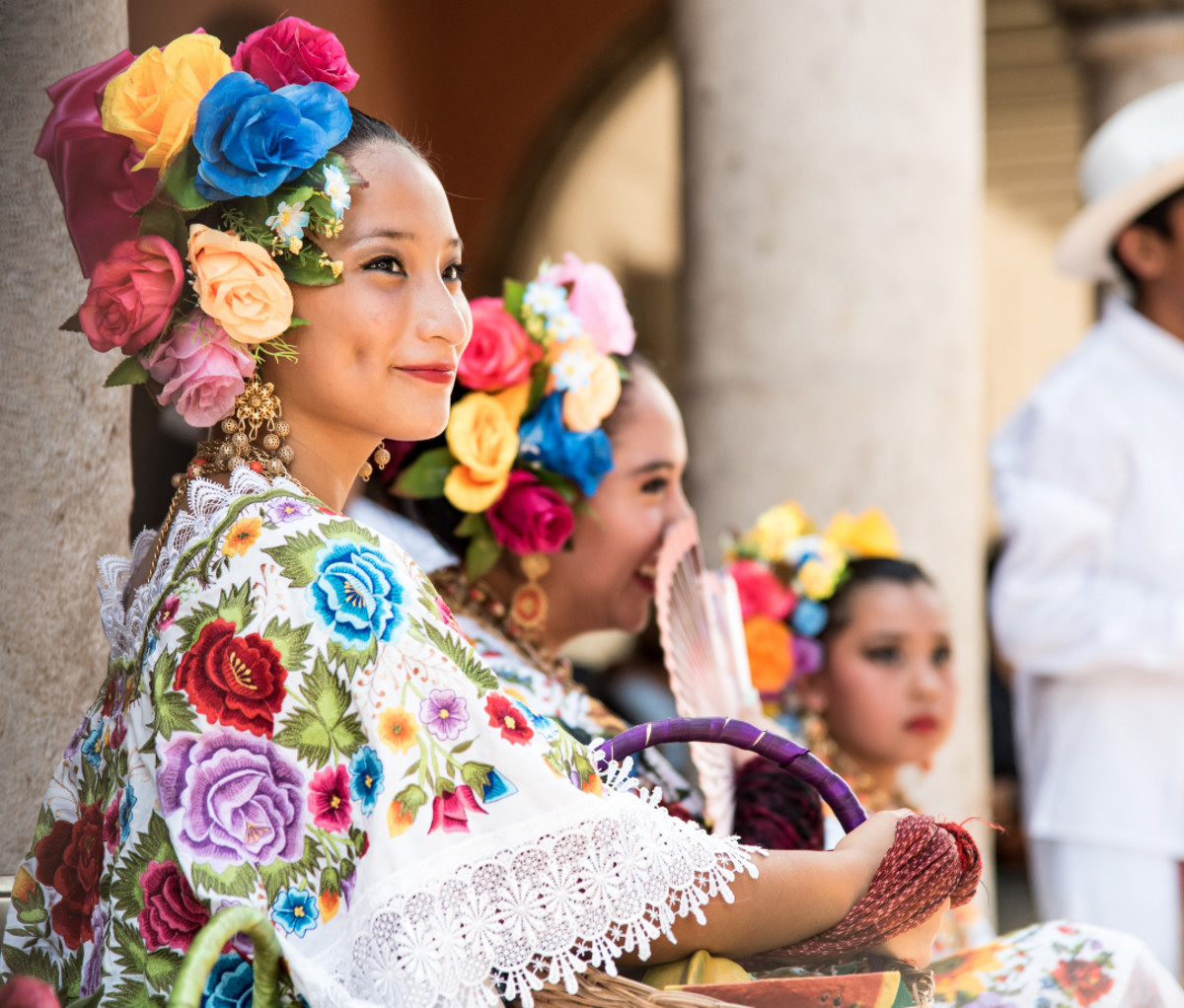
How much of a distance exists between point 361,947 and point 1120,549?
2.97m

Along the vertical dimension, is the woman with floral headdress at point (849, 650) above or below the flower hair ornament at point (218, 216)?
below

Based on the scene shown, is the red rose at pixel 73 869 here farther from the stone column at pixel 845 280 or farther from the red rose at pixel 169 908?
the stone column at pixel 845 280

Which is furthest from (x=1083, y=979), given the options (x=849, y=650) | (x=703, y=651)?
(x=849, y=650)

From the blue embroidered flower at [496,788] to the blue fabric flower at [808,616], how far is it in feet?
7.89

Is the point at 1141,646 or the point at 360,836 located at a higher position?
the point at 360,836

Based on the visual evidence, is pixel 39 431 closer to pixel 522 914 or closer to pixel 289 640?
pixel 289 640

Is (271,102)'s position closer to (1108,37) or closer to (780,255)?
(780,255)

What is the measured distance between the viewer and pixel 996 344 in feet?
46.3

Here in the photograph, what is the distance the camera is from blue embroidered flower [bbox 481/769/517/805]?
162 cm

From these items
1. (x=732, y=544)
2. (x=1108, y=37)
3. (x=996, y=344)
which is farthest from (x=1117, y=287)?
(x=996, y=344)

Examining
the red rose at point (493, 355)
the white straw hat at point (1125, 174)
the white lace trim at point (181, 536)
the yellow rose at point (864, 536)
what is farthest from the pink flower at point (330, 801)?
the white straw hat at point (1125, 174)

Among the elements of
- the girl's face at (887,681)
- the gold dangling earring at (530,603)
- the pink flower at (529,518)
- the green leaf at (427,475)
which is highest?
the green leaf at (427,475)

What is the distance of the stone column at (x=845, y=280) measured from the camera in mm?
4605

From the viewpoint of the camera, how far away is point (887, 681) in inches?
154
